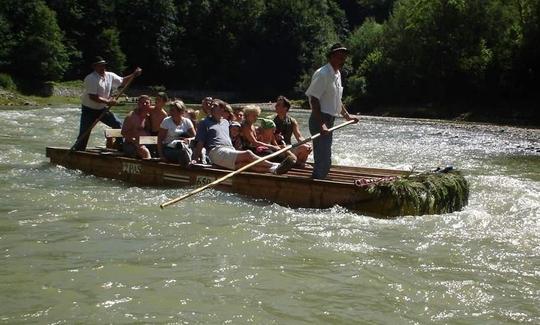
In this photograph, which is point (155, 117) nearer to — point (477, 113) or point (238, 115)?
point (238, 115)

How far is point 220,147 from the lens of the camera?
33.4 feet

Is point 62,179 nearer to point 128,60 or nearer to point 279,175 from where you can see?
point 279,175

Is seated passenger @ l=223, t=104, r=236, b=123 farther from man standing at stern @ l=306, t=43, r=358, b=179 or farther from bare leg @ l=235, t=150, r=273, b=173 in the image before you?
man standing at stern @ l=306, t=43, r=358, b=179

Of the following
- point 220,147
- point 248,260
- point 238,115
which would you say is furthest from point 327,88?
point 238,115

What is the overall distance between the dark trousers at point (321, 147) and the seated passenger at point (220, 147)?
2.56 feet

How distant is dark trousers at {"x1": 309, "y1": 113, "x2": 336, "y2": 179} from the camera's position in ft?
29.1

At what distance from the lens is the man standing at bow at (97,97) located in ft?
41.4

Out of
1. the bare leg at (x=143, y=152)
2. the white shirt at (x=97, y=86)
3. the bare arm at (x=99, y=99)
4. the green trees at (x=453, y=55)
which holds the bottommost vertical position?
the bare leg at (x=143, y=152)

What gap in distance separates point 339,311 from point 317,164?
4.14m

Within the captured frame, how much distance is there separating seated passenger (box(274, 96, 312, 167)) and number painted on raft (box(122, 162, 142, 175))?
2328 mm

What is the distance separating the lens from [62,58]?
6047 cm

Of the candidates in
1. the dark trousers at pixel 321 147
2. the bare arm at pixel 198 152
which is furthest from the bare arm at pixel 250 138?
the dark trousers at pixel 321 147

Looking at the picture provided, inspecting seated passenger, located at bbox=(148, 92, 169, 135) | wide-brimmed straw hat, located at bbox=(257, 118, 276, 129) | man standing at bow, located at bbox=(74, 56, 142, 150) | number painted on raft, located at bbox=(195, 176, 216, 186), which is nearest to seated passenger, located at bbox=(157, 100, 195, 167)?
number painted on raft, located at bbox=(195, 176, 216, 186)

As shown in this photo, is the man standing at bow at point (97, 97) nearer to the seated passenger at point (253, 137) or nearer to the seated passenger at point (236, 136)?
the seated passenger at point (236, 136)
